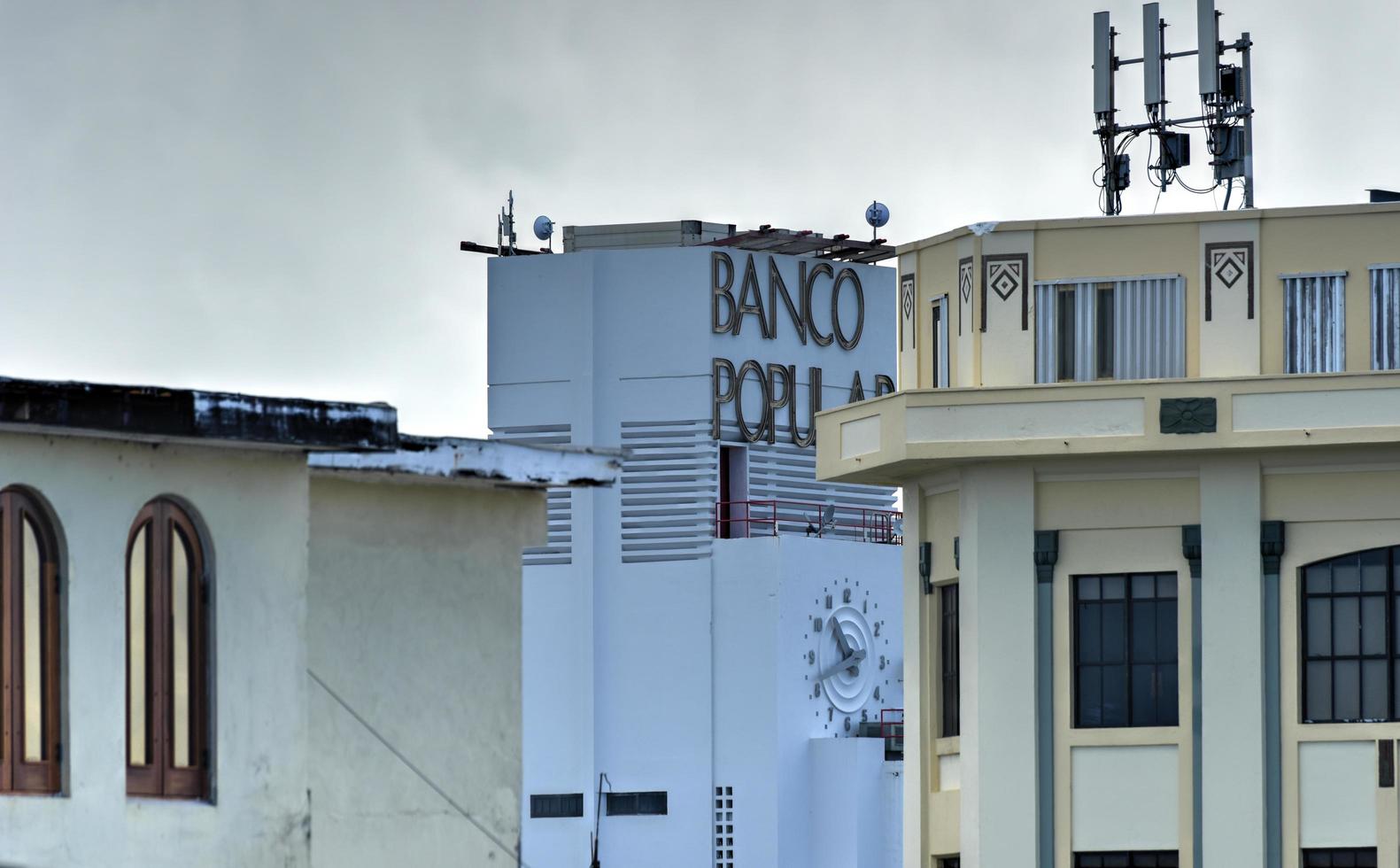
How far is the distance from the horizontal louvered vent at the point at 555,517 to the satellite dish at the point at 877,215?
8.65 meters

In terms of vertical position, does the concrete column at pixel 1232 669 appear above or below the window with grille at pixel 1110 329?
below

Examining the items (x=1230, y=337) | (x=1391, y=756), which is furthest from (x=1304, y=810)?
(x=1230, y=337)

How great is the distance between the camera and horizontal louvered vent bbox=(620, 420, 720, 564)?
52938 millimetres

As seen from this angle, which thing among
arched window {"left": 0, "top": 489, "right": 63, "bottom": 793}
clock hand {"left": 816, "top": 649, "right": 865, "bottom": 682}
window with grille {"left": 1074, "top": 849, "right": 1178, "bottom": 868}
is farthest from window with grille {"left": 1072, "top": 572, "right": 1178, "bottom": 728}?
clock hand {"left": 816, "top": 649, "right": 865, "bottom": 682}

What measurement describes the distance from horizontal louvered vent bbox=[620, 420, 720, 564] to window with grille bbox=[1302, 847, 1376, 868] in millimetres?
21736

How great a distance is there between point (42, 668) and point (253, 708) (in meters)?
1.61

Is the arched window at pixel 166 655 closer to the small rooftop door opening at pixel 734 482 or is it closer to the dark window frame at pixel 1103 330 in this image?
the dark window frame at pixel 1103 330

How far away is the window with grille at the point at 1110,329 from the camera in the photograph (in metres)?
34.0

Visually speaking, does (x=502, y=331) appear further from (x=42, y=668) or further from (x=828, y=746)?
(x=42, y=668)

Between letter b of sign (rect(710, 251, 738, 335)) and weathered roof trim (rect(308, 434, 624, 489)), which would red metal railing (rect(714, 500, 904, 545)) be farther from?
weathered roof trim (rect(308, 434, 624, 489))

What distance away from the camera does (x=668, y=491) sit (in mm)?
53188

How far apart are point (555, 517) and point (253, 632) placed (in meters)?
34.0

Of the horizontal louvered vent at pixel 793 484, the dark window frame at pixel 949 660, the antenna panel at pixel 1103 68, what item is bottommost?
the dark window frame at pixel 949 660

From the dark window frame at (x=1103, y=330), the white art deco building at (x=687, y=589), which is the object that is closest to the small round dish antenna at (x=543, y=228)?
the white art deco building at (x=687, y=589)
